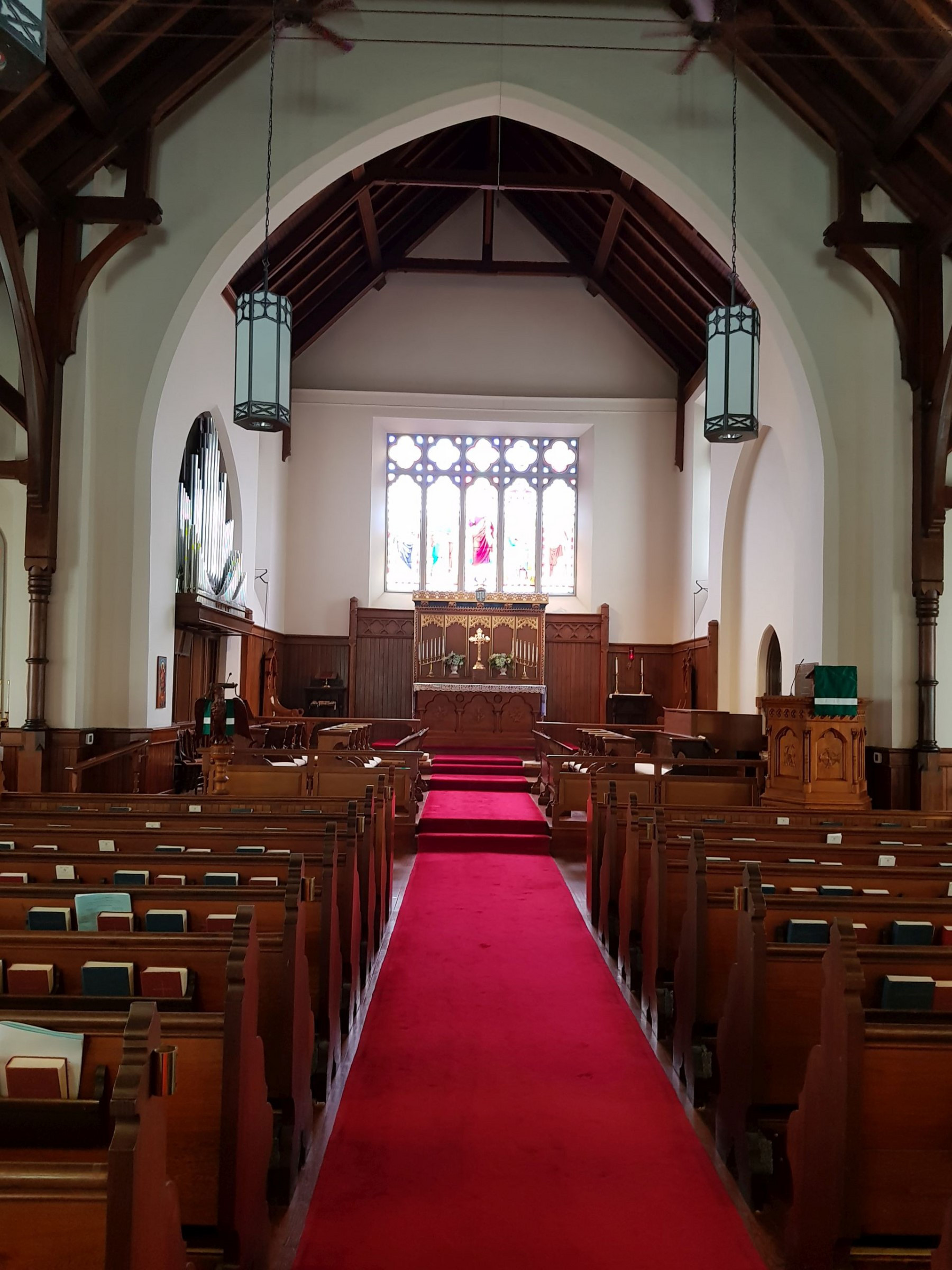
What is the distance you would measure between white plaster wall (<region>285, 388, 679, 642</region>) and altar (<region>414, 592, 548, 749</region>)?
1.11 metres

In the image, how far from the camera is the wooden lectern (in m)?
6.64

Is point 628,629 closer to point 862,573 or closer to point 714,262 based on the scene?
point 714,262

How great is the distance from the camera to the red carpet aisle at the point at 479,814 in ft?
24.4

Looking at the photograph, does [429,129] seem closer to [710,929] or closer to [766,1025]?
[710,929]

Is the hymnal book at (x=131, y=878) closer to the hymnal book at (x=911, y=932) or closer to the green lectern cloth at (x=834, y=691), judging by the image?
the hymnal book at (x=911, y=932)

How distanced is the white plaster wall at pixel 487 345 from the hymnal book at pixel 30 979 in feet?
44.0

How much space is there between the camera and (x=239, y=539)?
1204 centimetres

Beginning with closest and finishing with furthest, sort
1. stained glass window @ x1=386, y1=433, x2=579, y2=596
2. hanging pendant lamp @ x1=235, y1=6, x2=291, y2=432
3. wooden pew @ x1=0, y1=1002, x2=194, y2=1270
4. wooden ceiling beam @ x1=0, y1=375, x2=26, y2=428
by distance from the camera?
1. wooden pew @ x1=0, y1=1002, x2=194, y2=1270
2. hanging pendant lamp @ x1=235, y1=6, x2=291, y2=432
3. wooden ceiling beam @ x1=0, y1=375, x2=26, y2=428
4. stained glass window @ x1=386, y1=433, x2=579, y2=596

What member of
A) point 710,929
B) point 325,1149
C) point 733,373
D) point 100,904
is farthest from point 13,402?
point 710,929

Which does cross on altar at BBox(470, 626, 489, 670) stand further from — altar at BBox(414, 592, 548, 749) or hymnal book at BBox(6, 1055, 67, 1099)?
hymnal book at BBox(6, 1055, 67, 1099)

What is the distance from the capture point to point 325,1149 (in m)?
2.74

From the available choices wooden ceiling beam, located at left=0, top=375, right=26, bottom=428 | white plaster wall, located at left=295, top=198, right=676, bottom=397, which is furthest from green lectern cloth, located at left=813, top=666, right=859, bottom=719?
white plaster wall, located at left=295, top=198, right=676, bottom=397

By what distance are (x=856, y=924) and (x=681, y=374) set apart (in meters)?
12.7

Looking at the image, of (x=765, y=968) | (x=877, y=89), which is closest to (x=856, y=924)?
(x=765, y=968)
